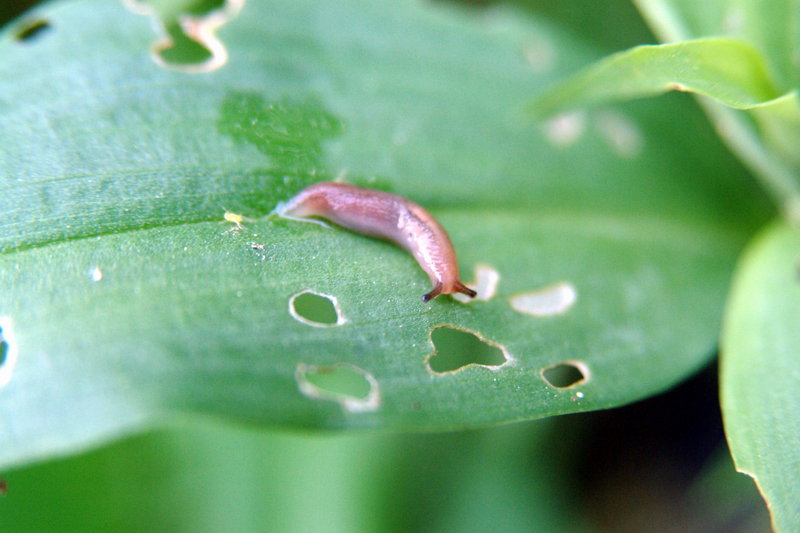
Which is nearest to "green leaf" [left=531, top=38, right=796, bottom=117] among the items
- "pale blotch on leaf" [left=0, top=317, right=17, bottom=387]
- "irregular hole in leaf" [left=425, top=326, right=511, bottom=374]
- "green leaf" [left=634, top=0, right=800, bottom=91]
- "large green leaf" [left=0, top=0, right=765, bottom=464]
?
"green leaf" [left=634, top=0, right=800, bottom=91]

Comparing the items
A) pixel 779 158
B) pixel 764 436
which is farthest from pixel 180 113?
pixel 779 158

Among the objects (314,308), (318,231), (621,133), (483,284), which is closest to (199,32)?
(318,231)

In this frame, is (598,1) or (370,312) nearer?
(370,312)

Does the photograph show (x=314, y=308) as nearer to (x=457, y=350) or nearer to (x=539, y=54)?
(x=457, y=350)

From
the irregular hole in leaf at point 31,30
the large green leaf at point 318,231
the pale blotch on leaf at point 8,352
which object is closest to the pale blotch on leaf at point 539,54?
the large green leaf at point 318,231

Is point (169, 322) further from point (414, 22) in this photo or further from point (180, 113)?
point (414, 22)

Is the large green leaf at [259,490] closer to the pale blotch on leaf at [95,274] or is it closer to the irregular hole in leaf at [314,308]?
the irregular hole in leaf at [314,308]

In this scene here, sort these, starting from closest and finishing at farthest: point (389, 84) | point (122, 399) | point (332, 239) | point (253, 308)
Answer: point (122, 399) → point (253, 308) → point (332, 239) → point (389, 84)
